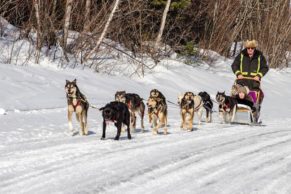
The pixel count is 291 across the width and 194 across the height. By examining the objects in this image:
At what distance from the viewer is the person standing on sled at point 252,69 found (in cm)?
1131

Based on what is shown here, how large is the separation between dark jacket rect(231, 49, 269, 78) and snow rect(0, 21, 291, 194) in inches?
46.4

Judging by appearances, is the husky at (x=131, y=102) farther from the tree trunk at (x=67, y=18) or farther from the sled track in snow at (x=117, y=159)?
the tree trunk at (x=67, y=18)

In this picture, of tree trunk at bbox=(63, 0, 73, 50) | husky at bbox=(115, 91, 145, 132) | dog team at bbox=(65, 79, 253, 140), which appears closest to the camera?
dog team at bbox=(65, 79, 253, 140)

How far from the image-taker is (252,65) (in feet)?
37.6

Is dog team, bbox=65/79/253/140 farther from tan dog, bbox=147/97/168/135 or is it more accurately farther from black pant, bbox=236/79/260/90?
black pant, bbox=236/79/260/90

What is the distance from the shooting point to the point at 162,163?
20.2 ft

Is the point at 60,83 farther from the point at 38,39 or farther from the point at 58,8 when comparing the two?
the point at 58,8

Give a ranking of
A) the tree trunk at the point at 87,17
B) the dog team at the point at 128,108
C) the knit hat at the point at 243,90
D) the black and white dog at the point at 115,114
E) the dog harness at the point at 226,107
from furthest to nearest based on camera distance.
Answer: the tree trunk at the point at 87,17 < the knit hat at the point at 243,90 < the dog harness at the point at 226,107 < the dog team at the point at 128,108 < the black and white dog at the point at 115,114

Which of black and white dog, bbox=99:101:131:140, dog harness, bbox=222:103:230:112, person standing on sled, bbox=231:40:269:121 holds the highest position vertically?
person standing on sled, bbox=231:40:269:121

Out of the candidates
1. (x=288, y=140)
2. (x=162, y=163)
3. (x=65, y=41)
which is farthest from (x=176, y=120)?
(x=65, y=41)

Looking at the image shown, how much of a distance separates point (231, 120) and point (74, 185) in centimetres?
666

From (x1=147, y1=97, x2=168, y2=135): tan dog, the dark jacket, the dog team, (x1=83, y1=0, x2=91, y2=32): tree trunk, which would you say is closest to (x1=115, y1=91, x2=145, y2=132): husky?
the dog team

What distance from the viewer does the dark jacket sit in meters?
11.4

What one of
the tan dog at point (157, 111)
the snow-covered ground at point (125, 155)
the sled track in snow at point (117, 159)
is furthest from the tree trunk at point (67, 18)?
the sled track in snow at point (117, 159)
